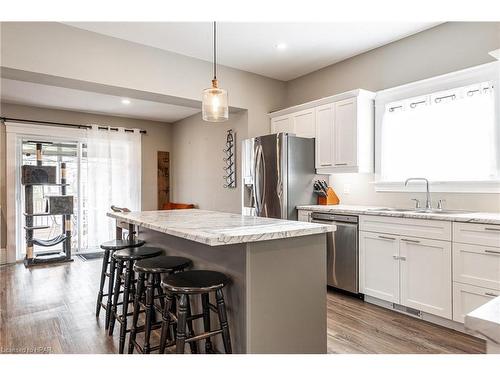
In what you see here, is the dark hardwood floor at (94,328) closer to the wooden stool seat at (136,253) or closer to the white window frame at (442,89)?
the wooden stool seat at (136,253)

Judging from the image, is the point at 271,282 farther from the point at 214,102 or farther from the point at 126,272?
the point at 214,102

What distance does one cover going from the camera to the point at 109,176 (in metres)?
6.23

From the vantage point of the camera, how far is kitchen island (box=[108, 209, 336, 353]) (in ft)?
5.74

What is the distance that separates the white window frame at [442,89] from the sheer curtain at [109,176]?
15.4ft

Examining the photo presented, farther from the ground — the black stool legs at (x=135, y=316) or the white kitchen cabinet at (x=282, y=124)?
the white kitchen cabinet at (x=282, y=124)

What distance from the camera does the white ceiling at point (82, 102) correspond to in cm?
467

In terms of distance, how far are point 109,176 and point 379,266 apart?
5.13 metres

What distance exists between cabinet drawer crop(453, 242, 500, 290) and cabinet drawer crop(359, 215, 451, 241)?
0.47 ft

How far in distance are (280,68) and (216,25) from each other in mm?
1423

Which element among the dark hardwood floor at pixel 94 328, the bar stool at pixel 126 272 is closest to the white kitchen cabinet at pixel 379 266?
the dark hardwood floor at pixel 94 328

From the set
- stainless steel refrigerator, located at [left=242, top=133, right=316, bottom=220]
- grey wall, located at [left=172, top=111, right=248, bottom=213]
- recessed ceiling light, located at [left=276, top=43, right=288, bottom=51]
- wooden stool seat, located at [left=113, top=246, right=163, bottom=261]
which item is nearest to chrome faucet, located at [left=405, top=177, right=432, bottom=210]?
stainless steel refrigerator, located at [left=242, top=133, right=316, bottom=220]

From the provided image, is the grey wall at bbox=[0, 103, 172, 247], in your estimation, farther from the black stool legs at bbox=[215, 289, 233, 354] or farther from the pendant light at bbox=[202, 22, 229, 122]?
the black stool legs at bbox=[215, 289, 233, 354]
